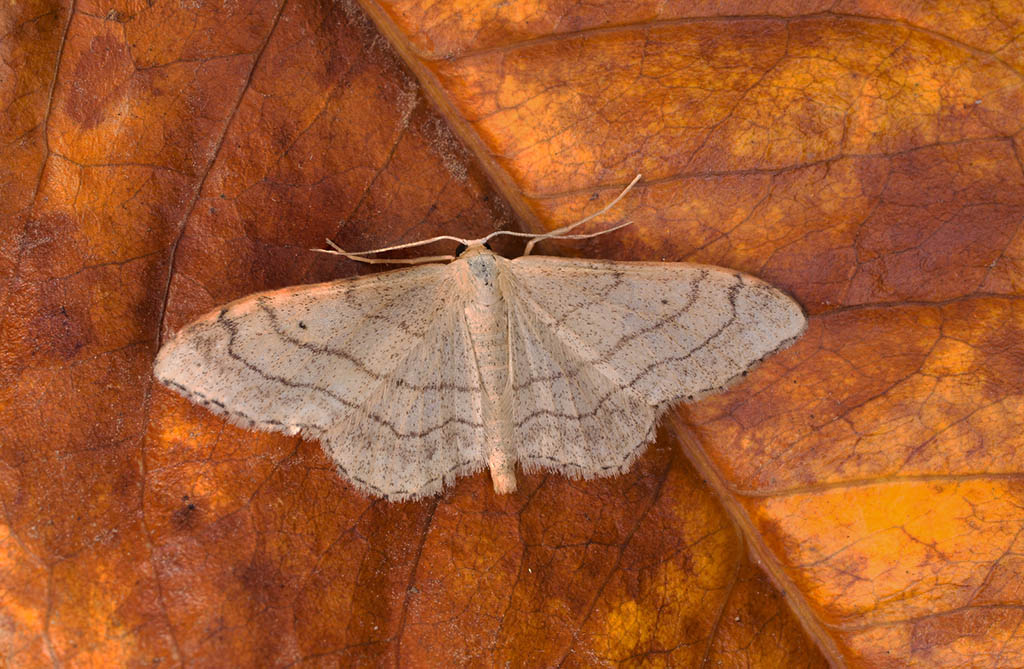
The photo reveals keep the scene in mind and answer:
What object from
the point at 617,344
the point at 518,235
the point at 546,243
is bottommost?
the point at 617,344

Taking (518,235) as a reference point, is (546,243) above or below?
below

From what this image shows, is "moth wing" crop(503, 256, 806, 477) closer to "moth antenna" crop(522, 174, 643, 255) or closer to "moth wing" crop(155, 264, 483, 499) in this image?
"moth antenna" crop(522, 174, 643, 255)

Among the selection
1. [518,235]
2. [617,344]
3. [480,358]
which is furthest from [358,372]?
[617,344]

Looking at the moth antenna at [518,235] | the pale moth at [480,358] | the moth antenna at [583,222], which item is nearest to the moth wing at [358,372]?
the pale moth at [480,358]

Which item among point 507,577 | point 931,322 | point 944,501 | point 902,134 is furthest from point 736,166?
point 507,577

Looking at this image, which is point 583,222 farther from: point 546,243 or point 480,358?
point 480,358

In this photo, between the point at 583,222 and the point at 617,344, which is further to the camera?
the point at 617,344

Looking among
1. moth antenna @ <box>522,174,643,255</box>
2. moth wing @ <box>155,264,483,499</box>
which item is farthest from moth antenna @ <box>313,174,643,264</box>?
moth wing @ <box>155,264,483,499</box>

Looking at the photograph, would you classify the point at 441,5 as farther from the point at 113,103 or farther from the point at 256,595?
the point at 256,595
